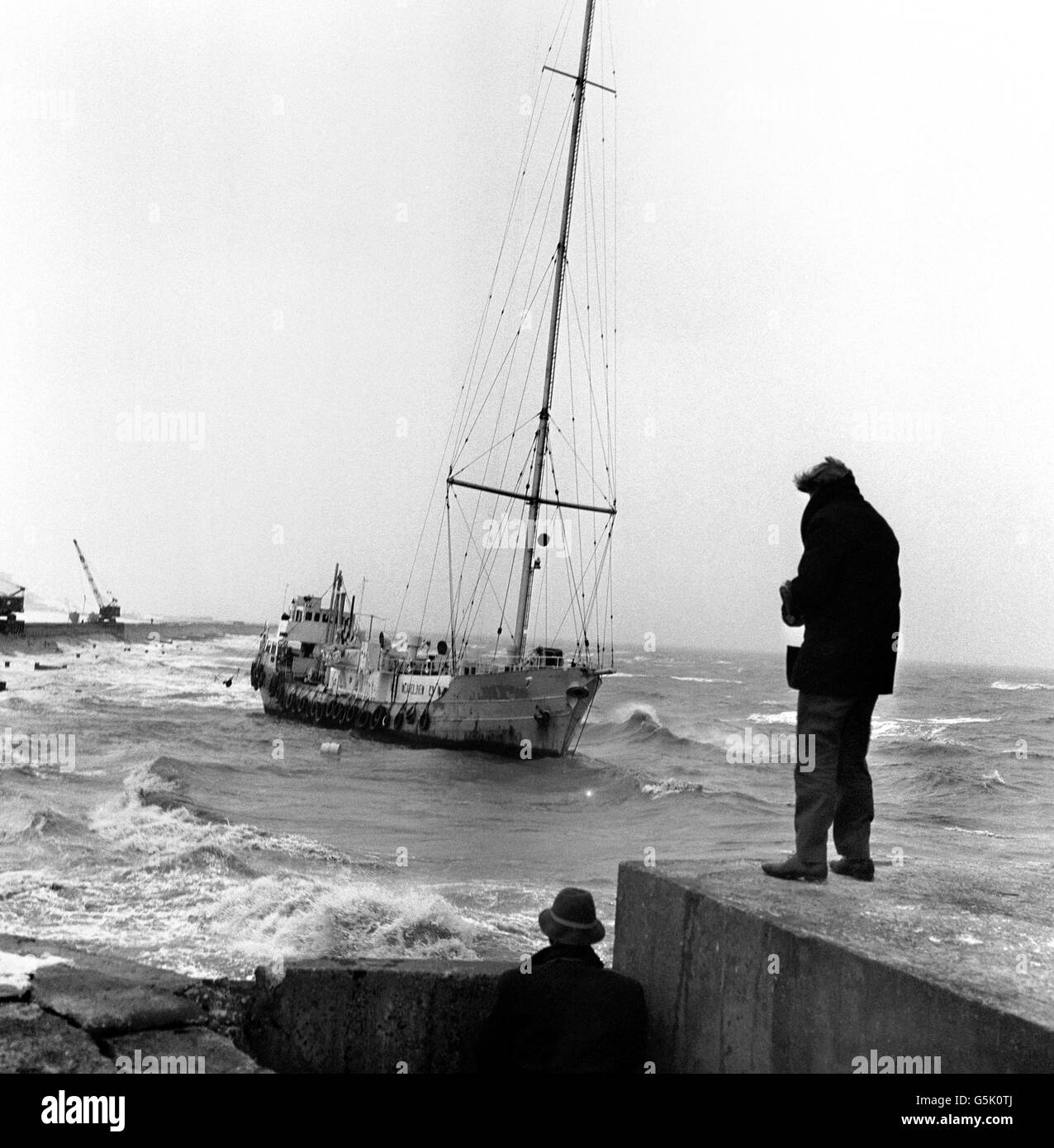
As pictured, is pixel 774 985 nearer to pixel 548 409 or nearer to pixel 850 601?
pixel 850 601

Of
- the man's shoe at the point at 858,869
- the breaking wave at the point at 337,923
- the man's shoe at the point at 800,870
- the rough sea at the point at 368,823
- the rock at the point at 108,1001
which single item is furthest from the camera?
the rough sea at the point at 368,823

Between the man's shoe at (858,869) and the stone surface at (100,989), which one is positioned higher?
the man's shoe at (858,869)

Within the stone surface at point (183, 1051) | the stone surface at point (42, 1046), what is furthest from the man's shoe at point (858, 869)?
the stone surface at point (42, 1046)

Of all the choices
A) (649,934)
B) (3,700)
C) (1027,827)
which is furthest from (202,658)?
(649,934)

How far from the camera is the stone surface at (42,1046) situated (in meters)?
2.95

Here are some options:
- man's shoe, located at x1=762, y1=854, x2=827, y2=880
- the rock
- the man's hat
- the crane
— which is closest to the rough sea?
man's shoe, located at x1=762, y1=854, x2=827, y2=880

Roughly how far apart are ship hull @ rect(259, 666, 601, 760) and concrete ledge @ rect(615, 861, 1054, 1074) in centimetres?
2676

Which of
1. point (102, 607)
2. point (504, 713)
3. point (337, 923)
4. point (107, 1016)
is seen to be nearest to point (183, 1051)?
→ point (107, 1016)

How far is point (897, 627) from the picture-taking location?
12.7 feet

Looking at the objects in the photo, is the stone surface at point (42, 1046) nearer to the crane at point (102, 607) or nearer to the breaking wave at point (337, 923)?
the breaking wave at point (337, 923)

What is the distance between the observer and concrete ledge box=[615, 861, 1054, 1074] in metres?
2.51

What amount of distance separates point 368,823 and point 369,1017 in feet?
42.8

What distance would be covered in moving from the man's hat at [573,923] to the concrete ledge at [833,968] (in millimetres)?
356

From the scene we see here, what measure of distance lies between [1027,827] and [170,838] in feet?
59.9
